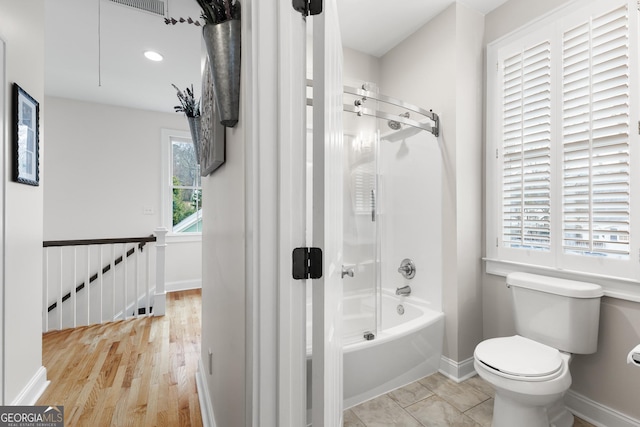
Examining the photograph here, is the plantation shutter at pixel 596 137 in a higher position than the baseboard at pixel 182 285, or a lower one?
higher

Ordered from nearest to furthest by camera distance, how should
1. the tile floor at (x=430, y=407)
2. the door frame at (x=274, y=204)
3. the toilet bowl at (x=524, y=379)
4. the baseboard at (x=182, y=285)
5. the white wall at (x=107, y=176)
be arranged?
1. the door frame at (x=274, y=204)
2. the toilet bowl at (x=524, y=379)
3. the tile floor at (x=430, y=407)
4. the white wall at (x=107, y=176)
5. the baseboard at (x=182, y=285)

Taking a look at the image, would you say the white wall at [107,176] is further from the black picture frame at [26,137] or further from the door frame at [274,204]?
the door frame at [274,204]

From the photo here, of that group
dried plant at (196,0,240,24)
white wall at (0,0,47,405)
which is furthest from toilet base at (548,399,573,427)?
white wall at (0,0,47,405)

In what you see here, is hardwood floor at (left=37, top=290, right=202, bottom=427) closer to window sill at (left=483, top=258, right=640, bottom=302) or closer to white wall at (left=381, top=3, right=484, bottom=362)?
white wall at (left=381, top=3, right=484, bottom=362)

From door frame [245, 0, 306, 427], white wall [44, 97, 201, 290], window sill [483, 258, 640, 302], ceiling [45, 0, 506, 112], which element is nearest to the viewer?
door frame [245, 0, 306, 427]

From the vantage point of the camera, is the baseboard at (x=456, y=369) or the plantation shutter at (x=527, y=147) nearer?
the plantation shutter at (x=527, y=147)

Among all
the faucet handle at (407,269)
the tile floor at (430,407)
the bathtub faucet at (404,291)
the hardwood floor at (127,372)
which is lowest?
the hardwood floor at (127,372)

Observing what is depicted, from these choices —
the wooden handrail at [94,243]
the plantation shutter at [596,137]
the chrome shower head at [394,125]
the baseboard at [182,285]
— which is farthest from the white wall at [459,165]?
the baseboard at [182,285]

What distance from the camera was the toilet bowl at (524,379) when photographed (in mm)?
1387

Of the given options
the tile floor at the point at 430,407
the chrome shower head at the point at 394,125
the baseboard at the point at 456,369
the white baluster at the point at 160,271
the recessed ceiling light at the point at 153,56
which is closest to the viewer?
the tile floor at the point at 430,407

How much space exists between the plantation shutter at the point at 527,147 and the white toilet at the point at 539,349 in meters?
0.33

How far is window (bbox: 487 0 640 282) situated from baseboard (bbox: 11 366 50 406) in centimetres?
315

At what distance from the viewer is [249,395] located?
34.3 inches

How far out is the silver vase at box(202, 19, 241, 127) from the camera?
952 millimetres
